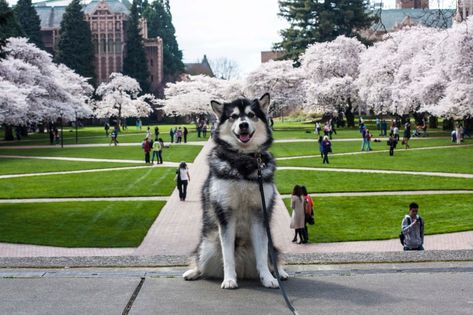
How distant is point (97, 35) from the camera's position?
117 meters

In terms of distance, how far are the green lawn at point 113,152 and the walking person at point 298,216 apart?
74.4 feet

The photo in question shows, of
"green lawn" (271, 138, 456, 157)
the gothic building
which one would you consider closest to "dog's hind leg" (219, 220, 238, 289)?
"green lawn" (271, 138, 456, 157)

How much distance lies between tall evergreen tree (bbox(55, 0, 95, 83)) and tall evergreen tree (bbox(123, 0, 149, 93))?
7.84m

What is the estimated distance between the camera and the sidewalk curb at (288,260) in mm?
6906

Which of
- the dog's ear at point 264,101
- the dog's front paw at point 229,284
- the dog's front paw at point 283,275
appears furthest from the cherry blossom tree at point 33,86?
the dog's front paw at point 229,284

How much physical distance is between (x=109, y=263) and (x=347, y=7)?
80.6 meters

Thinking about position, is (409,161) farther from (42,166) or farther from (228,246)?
(228,246)

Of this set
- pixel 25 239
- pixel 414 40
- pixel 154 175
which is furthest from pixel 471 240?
pixel 414 40

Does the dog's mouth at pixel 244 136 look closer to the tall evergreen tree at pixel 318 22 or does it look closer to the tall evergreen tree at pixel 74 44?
the tall evergreen tree at pixel 318 22

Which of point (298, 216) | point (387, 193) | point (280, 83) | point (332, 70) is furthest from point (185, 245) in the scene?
point (280, 83)

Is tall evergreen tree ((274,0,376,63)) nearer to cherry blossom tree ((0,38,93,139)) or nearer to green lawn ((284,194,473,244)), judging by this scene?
cherry blossom tree ((0,38,93,139))

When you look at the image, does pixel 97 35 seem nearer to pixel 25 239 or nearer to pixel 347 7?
pixel 347 7

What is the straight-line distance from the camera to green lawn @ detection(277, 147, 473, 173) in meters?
32.4

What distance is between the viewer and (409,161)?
117ft
